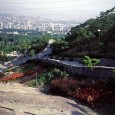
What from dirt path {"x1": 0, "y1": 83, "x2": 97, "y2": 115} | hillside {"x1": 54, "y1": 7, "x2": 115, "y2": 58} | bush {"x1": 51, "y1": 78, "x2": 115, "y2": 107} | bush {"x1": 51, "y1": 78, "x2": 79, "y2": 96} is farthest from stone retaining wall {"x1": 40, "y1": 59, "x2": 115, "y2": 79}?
hillside {"x1": 54, "y1": 7, "x2": 115, "y2": 58}

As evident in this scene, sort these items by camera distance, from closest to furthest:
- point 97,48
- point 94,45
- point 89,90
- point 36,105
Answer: point 36,105 < point 89,90 < point 97,48 < point 94,45

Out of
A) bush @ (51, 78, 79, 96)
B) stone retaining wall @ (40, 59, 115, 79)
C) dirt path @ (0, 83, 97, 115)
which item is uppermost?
stone retaining wall @ (40, 59, 115, 79)

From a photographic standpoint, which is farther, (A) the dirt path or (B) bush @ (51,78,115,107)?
(B) bush @ (51,78,115,107)

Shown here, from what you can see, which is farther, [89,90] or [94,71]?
[94,71]

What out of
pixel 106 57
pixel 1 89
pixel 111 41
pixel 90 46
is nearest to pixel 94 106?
pixel 1 89

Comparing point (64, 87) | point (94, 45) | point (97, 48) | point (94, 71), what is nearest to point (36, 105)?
point (64, 87)

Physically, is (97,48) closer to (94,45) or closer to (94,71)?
(94,45)

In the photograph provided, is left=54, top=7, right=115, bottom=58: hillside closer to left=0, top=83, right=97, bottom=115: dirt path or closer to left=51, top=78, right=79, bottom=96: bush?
left=51, top=78, right=79, bottom=96: bush

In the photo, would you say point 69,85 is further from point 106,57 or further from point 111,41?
point 111,41

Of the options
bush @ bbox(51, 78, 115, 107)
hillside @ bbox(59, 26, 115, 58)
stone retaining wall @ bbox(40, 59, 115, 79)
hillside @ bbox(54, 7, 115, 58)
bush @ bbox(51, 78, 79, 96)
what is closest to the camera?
bush @ bbox(51, 78, 115, 107)
